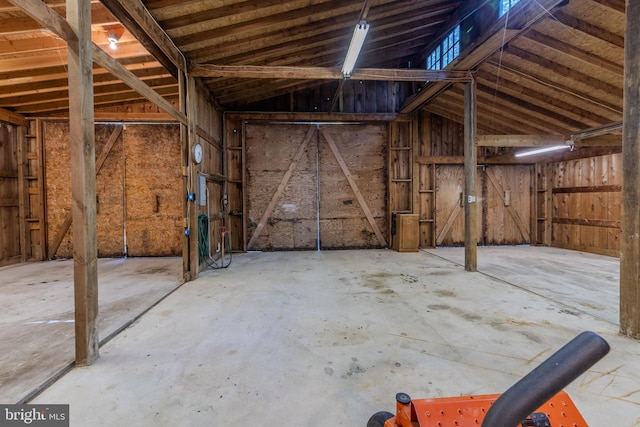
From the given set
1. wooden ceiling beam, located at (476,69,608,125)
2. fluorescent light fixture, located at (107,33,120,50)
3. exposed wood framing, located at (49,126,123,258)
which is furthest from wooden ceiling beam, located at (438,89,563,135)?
exposed wood framing, located at (49,126,123,258)

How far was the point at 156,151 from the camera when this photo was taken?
20.5ft

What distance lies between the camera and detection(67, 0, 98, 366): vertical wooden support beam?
2.00 meters

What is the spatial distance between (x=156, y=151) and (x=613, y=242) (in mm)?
10289

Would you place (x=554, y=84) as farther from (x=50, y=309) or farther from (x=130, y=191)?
(x=130, y=191)

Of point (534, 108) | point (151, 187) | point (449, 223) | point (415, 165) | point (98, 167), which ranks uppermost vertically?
point (534, 108)

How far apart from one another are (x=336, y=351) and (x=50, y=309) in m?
3.29

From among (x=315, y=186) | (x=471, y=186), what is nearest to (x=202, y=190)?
(x=315, y=186)

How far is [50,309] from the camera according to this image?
10.3ft

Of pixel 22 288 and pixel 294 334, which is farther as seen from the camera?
pixel 22 288

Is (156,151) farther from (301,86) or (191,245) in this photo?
(301,86)

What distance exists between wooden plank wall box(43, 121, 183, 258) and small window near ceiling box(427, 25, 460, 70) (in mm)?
5900

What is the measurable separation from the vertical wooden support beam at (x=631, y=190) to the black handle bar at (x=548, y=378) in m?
2.81

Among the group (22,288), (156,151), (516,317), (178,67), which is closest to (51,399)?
(22,288)

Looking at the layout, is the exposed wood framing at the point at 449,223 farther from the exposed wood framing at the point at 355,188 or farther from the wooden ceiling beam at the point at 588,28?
the wooden ceiling beam at the point at 588,28
